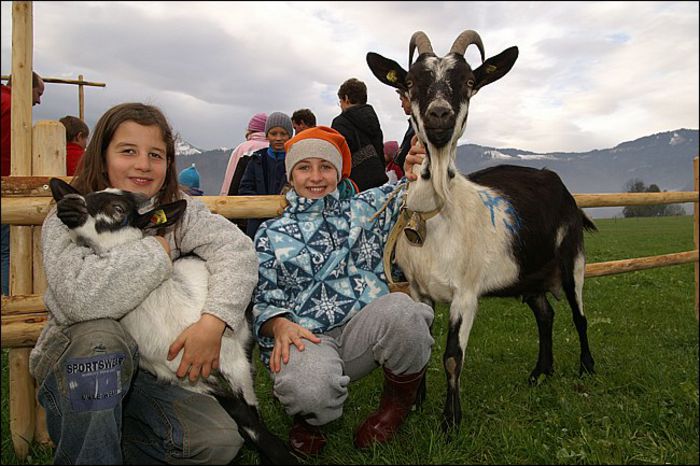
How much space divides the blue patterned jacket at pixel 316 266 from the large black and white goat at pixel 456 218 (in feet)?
1.21

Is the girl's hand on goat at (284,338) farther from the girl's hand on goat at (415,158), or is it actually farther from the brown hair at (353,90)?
the brown hair at (353,90)

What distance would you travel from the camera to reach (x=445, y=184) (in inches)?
128

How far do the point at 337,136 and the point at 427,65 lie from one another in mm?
688

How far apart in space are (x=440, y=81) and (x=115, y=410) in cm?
238

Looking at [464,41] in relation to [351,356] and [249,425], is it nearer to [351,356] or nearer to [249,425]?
[351,356]

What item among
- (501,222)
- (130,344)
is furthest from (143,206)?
(501,222)

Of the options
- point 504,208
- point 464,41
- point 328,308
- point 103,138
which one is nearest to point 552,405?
point 504,208

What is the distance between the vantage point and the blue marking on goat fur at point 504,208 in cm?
379

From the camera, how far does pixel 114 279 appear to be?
2.16 meters

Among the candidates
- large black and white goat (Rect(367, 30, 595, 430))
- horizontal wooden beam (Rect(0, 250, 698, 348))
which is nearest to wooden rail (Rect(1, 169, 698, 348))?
horizontal wooden beam (Rect(0, 250, 698, 348))

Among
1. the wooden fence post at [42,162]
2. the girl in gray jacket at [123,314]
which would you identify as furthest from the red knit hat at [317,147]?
the wooden fence post at [42,162]

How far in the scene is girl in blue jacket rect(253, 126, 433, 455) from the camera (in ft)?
8.70

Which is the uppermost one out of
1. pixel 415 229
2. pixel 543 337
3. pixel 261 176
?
pixel 261 176

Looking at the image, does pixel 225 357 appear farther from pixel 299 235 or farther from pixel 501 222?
pixel 501 222
